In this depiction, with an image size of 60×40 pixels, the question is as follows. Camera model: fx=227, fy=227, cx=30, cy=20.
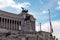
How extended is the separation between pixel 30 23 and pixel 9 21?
8.58m

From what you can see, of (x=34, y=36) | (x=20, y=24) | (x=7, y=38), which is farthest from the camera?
(x=20, y=24)

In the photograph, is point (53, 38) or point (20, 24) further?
point (20, 24)

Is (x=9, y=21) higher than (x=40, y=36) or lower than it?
higher

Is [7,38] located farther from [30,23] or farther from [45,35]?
[30,23]

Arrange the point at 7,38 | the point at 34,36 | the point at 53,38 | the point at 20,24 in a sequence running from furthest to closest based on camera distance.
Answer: the point at 20,24 < the point at 53,38 < the point at 34,36 < the point at 7,38

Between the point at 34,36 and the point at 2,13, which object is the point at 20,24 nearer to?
the point at 2,13

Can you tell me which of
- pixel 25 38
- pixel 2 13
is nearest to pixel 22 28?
pixel 2 13

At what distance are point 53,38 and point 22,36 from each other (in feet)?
45.8

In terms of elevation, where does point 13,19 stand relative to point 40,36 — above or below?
above

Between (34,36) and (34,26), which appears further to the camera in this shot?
(34,26)

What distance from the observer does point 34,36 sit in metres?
64.8

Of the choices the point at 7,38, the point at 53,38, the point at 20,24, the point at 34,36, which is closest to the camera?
the point at 7,38

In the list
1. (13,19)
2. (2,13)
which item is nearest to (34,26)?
(13,19)

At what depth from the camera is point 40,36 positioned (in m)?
66.5
